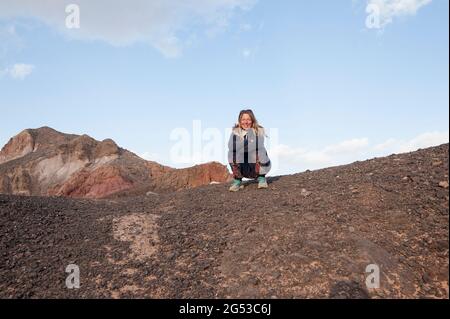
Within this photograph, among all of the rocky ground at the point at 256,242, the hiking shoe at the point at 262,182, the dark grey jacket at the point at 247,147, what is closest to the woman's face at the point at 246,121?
the dark grey jacket at the point at 247,147

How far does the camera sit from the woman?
318 inches

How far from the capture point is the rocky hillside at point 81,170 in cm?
2161

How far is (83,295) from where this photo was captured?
4.78 metres

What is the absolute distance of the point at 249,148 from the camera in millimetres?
8125

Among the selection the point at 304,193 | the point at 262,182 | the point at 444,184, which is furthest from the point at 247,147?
the point at 444,184

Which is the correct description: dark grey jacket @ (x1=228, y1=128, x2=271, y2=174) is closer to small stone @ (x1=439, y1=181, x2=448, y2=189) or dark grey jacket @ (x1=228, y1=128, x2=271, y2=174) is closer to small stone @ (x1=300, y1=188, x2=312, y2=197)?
small stone @ (x1=300, y1=188, x2=312, y2=197)

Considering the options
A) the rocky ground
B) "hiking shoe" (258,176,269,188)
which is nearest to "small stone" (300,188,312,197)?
the rocky ground

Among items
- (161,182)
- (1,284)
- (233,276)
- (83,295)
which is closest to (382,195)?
(233,276)

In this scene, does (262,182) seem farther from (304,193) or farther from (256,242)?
(256,242)

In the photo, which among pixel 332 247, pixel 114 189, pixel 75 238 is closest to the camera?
pixel 332 247

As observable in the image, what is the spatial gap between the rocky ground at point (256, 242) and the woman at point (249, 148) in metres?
0.54

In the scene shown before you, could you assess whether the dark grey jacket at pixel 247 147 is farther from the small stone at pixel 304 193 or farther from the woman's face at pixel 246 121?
the small stone at pixel 304 193
